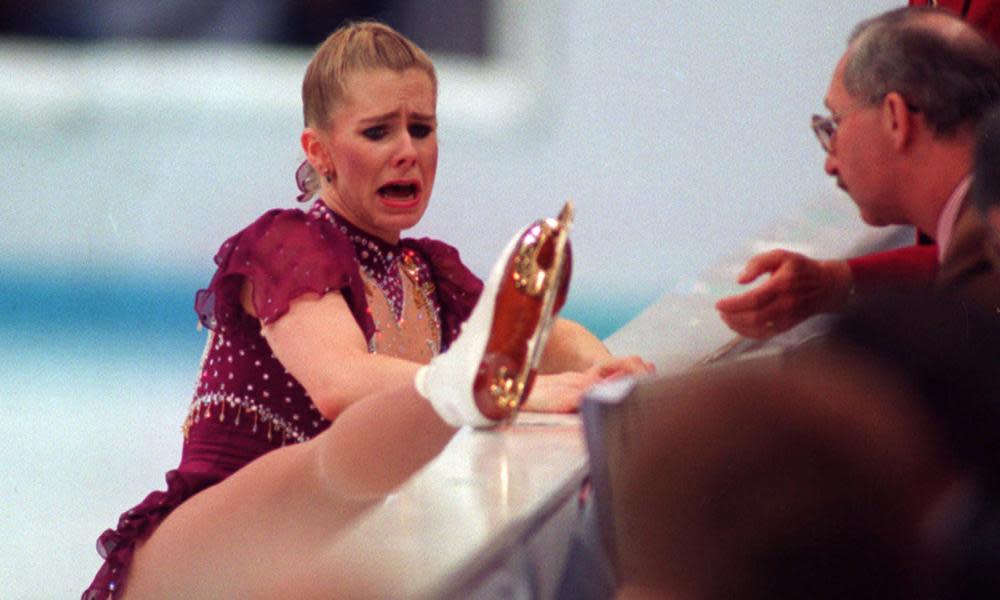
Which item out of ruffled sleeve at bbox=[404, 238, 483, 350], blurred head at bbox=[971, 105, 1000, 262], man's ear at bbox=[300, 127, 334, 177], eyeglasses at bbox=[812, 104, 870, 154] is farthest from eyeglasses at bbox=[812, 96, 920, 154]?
blurred head at bbox=[971, 105, 1000, 262]

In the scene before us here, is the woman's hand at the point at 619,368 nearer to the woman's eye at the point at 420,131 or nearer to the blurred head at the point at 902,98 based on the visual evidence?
the blurred head at the point at 902,98

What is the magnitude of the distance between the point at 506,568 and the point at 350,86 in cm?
90

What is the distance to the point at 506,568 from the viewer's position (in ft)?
2.83

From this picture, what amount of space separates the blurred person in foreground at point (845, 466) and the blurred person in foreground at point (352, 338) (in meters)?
0.47

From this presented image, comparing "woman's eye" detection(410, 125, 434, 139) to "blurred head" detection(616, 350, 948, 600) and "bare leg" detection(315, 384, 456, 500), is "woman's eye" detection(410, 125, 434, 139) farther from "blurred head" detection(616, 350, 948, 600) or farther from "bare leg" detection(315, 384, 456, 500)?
"blurred head" detection(616, 350, 948, 600)

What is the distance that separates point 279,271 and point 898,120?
2.12ft

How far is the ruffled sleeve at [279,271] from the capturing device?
1.47 metres

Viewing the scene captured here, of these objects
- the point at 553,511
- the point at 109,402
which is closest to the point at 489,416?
the point at 553,511

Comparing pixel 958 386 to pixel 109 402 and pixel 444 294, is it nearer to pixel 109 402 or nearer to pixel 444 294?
pixel 444 294

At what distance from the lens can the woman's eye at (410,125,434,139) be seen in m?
1.70

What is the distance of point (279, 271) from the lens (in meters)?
1.49

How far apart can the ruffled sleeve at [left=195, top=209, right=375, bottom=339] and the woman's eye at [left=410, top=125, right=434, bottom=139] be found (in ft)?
0.58

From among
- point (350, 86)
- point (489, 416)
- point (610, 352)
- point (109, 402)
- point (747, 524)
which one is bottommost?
point (109, 402)

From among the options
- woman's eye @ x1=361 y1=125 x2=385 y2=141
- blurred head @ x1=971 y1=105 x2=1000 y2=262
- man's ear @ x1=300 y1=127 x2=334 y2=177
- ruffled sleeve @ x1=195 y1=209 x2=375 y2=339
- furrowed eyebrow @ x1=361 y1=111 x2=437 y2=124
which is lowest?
ruffled sleeve @ x1=195 y1=209 x2=375 y2=339
